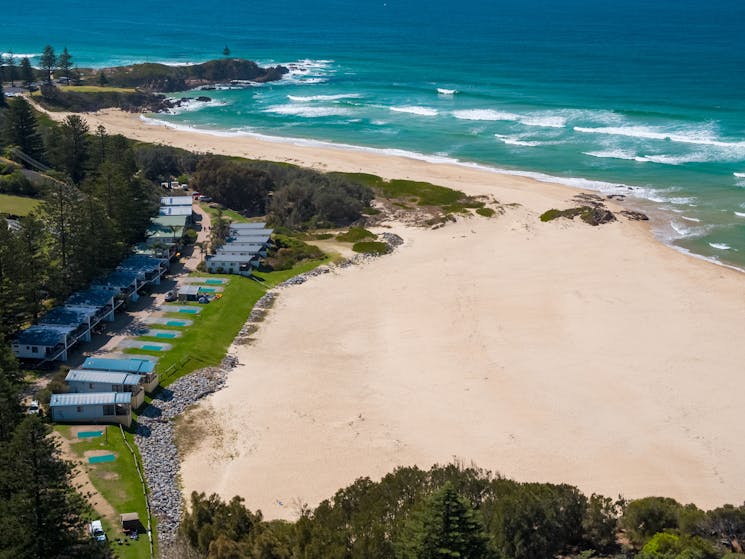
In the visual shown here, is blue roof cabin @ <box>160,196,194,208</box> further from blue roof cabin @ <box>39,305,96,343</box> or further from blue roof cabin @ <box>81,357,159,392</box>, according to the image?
blue roof cabin @ <box>81,357,159,392</box>

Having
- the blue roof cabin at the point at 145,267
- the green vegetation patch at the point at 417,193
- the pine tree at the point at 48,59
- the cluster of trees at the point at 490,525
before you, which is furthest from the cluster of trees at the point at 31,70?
the cluster of trees at the point at 490,525

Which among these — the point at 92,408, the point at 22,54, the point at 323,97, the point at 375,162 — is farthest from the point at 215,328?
the point at 22,54

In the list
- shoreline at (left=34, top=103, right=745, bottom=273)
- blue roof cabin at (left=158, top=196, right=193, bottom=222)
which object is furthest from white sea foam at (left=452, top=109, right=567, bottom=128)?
blue roof cabin at (left=158, top=196, right=193, bottom=222)

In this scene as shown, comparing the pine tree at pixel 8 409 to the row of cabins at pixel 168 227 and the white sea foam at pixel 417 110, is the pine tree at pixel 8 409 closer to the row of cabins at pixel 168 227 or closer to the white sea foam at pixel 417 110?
the row of cabins at pixel 168 227

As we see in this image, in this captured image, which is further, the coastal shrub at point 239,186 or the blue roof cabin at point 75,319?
the coastal shrub at point 239,186

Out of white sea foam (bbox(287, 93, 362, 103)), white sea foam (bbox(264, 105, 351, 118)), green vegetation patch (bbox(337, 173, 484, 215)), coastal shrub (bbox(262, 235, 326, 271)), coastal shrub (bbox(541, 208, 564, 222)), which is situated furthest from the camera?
white sea foam (bbox(287, 93, 362, 103))

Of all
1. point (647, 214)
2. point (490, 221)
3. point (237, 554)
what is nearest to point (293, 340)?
point (237, 554)

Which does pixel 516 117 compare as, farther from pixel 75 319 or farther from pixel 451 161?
pixel 75 319
